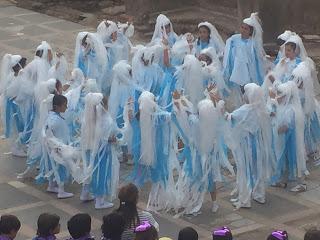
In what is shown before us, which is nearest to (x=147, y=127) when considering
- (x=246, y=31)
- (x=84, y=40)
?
(x=84, y=40)

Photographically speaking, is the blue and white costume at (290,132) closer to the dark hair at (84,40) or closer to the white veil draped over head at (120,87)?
the white veil draped over head at (120,87)

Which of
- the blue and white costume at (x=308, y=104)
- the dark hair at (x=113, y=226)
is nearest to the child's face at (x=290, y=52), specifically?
the blue and white costume at (x=308, y=104)

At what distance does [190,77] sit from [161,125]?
2.16 meters

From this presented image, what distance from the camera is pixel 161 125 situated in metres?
12.1

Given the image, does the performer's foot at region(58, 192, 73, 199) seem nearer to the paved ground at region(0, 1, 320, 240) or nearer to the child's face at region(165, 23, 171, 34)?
the paved ground at region(0, 1, 320, 240)

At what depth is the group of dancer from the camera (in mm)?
12109

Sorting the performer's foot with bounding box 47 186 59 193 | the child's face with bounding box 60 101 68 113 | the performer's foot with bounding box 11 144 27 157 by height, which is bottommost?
the performer's foot with bounding box 47 186 59 193

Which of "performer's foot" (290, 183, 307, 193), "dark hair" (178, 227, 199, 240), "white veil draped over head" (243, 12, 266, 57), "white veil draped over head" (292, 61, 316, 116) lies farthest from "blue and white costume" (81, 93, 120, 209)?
"dark hair" (178, 227, 199, 240)

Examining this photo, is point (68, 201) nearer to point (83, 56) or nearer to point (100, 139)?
point (100, 139)

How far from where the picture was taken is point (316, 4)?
19797mm

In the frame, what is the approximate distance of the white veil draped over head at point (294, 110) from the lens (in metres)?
12.7

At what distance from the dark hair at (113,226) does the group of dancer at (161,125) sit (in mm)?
3911

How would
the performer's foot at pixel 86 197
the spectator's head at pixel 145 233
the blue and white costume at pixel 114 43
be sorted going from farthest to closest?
the blue and white costume at pixel 114 43 < the performer's foot at pixel 86 197 < the spectator's head at pixel 145 233

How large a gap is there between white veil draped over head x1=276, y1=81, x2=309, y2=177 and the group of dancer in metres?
0.01
